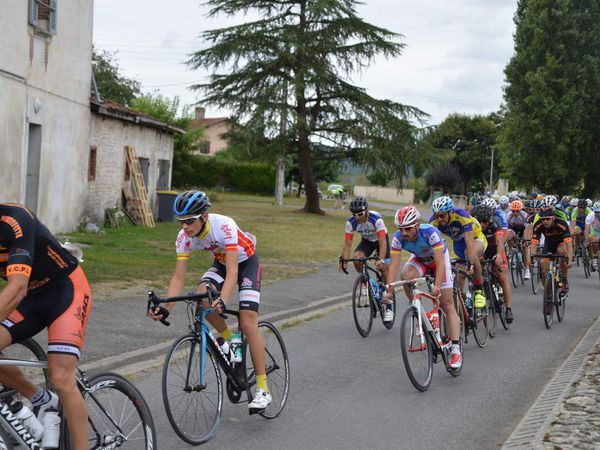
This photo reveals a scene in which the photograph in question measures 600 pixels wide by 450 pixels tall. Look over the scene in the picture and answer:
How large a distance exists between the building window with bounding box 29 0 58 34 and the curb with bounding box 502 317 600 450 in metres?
14.4

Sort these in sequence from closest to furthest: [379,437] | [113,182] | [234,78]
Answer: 1. [379,437]
2. [113,182]
3. [234,78]

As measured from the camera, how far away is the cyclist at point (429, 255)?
843cm

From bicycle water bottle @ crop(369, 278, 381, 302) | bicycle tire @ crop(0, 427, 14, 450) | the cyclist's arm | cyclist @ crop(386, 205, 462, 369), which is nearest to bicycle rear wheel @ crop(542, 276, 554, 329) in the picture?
bicycle water bottle @ crop(369, 278, 381, 302)

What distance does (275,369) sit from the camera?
23.2 feet

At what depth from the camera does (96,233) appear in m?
23.6

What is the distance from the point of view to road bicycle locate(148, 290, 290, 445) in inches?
230

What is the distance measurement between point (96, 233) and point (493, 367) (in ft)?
53.6

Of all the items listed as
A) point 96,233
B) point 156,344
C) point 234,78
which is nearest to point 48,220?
point 96,233

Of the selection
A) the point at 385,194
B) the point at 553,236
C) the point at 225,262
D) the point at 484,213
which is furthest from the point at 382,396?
the point at 385,194

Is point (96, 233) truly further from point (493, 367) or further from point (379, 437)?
point (379, 437)

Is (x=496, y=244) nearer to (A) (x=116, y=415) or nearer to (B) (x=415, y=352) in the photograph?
(B) (x=415, y=352)

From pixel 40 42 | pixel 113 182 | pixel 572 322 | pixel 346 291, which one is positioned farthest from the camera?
pixel 113 182

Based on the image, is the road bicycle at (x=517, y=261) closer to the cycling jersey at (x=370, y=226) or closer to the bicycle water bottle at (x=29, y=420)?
the cycling jersey at (x=370, y=226)

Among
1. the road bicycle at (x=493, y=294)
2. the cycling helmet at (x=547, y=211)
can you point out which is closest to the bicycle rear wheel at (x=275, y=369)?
the road bicycle at (x=493, y=294)
